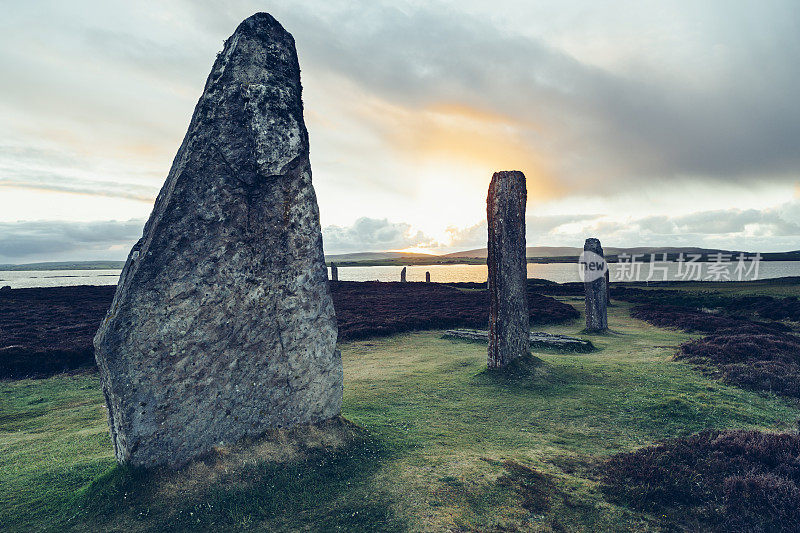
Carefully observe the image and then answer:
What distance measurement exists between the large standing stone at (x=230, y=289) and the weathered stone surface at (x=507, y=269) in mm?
5474

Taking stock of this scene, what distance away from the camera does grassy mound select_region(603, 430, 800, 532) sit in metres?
3.86

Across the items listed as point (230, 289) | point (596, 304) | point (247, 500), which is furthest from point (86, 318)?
point (596, 304)

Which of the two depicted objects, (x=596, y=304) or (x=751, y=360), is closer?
(x=751, y=360)

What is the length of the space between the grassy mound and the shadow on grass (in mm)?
2654

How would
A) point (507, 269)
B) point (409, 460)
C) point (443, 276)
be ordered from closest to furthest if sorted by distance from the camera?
1. point (409, 460)
2. point (507, 269)
3. point (443, 276)

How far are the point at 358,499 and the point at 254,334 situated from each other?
217 centimetres

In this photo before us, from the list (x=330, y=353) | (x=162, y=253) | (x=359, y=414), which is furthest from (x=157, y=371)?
(x=359, y=414)

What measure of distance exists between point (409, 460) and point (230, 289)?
2975mm

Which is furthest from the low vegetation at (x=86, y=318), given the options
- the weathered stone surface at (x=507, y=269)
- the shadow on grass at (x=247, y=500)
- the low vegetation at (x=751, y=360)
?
the shadow on grass at (x=247, y=500)

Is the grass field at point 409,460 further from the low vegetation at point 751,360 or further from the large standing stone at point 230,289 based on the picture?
the low vegetation at point 751,360

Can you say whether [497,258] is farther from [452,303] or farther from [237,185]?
[452,303]

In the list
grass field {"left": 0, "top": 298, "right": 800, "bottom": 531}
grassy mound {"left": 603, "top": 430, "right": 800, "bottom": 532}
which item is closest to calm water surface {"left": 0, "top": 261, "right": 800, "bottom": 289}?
grass field {"left": 0, "top": 298, "right": 800, "bottom": 531}

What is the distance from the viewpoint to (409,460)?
5.20m

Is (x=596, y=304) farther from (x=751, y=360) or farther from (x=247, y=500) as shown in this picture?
(x=247, y=500)
